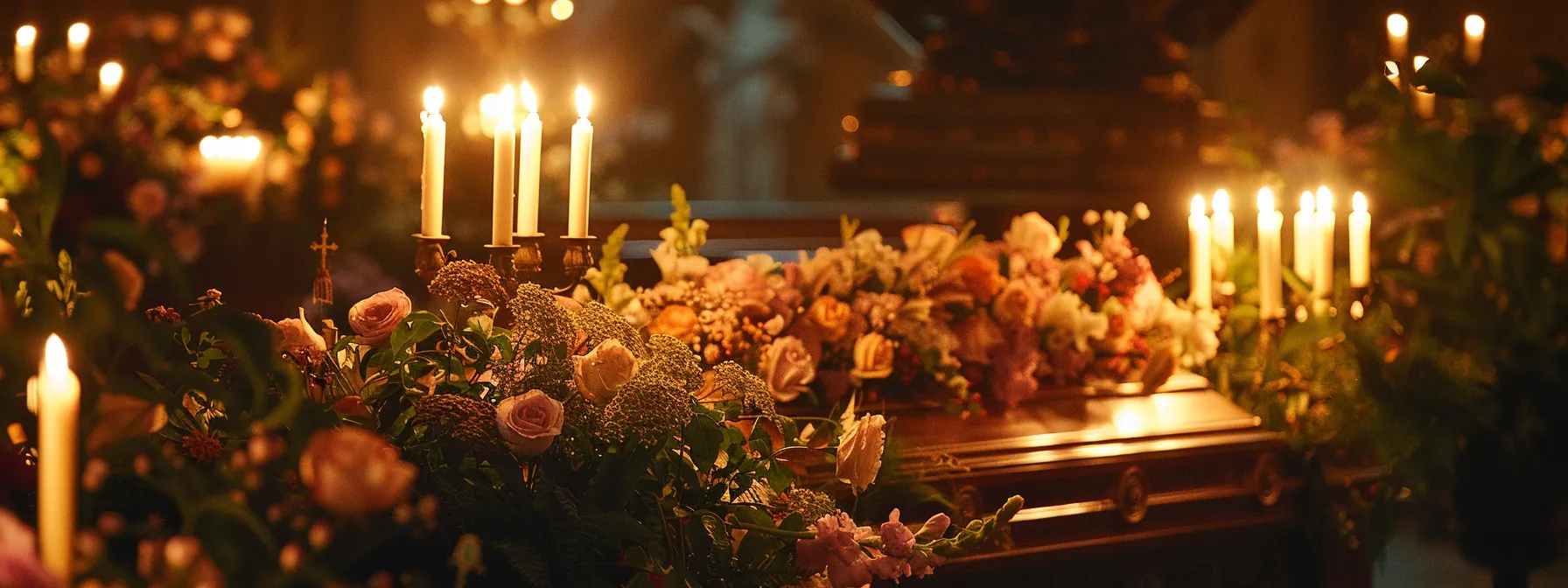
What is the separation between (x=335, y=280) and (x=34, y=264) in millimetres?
1517

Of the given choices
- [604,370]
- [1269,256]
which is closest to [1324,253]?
[1269,256]

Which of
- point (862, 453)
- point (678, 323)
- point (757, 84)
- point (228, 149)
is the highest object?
point (757, 84)

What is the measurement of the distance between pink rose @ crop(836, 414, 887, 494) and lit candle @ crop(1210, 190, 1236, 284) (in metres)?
1.68

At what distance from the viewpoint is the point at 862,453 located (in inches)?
47.9

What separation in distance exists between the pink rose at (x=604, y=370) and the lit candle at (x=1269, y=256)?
1721 millimetres

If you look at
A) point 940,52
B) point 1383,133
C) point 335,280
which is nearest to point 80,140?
point 335,280

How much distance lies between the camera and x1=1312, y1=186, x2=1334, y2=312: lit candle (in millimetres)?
2637

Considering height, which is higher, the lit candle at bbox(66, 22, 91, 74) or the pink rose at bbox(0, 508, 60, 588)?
the lit candle at bbox(66, 22, 91, 74)

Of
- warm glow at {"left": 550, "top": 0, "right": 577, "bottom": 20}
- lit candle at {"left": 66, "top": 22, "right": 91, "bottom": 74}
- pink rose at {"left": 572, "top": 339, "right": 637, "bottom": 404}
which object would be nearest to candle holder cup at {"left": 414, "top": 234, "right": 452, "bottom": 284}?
pink rose at {"left": 572, "top": 339, "right": 637, "bottom": 404}

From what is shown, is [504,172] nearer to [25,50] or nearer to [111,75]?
[25,50]

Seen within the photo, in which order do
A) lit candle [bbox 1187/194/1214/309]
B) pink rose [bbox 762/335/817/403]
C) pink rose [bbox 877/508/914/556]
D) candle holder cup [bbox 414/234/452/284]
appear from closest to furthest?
1. pink rose [bbox 877/508/914/556]
2. candle holder cup [bbox 414/234/452/284]
3. pink rose [bbox 762/335/817/403]
4. lit candle [bbox 1187/194/1214/309]

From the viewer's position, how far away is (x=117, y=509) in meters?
1.03

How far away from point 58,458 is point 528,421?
1.61ft

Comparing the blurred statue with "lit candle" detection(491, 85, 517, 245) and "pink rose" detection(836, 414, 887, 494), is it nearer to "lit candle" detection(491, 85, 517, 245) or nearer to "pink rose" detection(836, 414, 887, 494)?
"lit candle" detection(491, 85, 517, 245)
